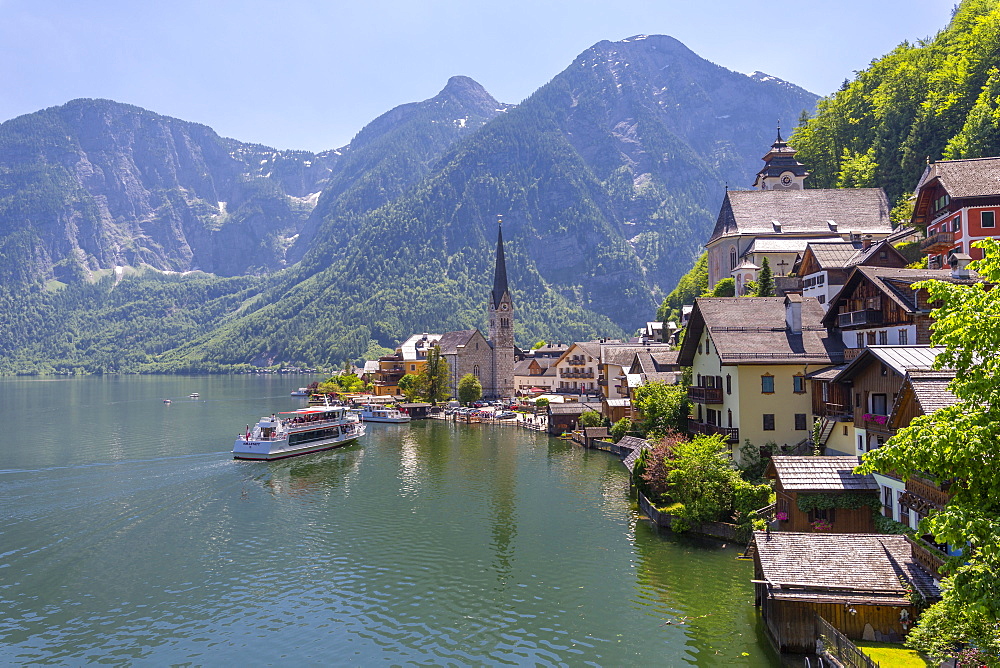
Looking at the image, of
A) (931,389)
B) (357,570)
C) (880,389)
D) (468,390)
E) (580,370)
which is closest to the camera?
(931,389)

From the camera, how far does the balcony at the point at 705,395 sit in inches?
1906

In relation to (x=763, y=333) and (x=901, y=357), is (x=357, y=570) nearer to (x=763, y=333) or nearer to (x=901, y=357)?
(x=901, y=357)

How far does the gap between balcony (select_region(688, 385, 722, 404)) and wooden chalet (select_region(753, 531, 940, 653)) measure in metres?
21.4

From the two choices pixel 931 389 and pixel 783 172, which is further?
pixel 783 172

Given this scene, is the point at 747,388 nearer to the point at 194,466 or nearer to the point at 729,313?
the point at 729,313

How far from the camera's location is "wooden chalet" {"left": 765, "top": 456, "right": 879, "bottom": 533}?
106 ft

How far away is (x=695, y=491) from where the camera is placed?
41.6 m

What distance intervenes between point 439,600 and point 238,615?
9.43m

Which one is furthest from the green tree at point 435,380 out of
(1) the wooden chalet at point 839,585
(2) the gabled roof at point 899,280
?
(1) the wooden chalet at point 839,585

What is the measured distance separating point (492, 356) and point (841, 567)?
124333 millimetres

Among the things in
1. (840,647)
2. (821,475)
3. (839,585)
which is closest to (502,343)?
(821,475)

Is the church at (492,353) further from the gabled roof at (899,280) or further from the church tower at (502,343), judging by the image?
the gabled roof at (899,280)

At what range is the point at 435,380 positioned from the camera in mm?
135375

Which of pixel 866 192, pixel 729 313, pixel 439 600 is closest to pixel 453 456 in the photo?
pixel 729 313
